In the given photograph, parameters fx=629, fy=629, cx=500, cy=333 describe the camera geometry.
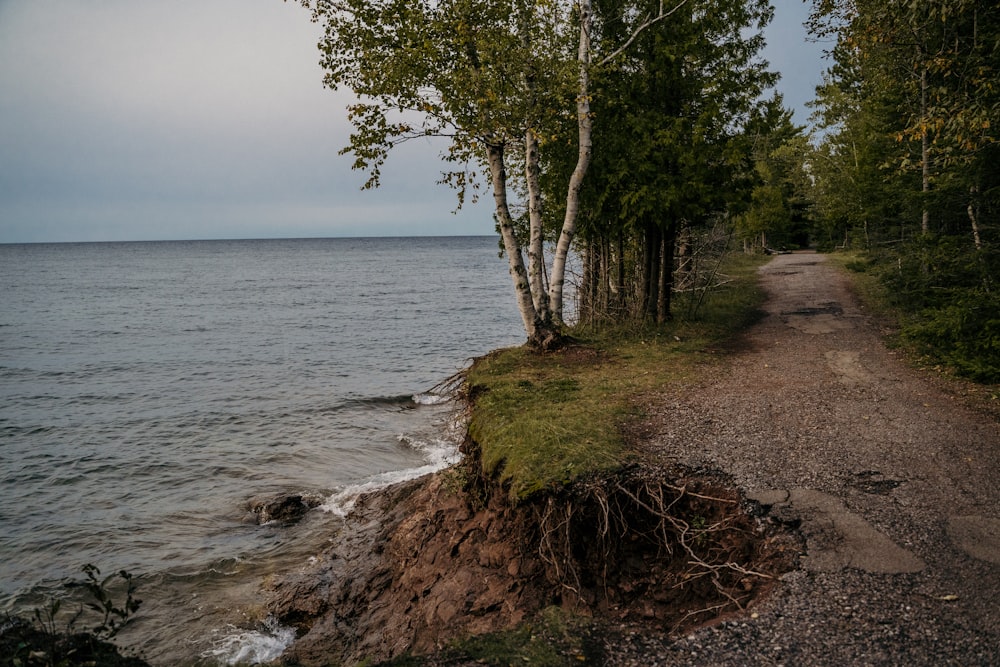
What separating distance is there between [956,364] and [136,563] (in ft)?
47.7

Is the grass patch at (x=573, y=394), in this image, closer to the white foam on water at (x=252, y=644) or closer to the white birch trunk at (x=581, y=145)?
the white birch trunk at (x=581, y=145)

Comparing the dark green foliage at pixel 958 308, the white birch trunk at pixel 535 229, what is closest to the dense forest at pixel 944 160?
the dark green foliage at pixel 958 308

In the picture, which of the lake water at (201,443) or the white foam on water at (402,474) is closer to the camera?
the lake water at (201,443)

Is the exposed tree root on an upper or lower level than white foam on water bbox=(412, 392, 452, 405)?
upper

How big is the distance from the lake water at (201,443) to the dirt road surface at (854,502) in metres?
5.63

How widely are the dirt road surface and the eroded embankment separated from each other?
0.42m

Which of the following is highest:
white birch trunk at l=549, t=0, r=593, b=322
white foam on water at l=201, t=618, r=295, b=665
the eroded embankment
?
white birch trunk at l=549, t=0, r=593, b=322

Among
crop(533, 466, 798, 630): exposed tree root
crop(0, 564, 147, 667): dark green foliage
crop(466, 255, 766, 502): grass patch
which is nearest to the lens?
crop(0, 564, 147, 667): dark green foliage

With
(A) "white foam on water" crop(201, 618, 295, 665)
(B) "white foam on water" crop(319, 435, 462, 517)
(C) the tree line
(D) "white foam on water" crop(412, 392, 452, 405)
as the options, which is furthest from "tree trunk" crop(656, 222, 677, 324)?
(A) "white foam on water" crop(201, 618, 295, 665)

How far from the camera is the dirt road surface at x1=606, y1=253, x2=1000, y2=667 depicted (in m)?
4.81

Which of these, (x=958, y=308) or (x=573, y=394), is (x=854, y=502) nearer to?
(x=573, y=394)

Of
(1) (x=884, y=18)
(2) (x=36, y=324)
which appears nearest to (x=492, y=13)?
(1) (x=884, y=18)

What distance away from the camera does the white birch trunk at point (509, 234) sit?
528 inches

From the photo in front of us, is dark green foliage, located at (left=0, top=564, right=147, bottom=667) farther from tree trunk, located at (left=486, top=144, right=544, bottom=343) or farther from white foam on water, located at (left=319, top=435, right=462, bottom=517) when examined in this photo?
tree trunk, located at (left=486, top=144, right=544, bottom=343)
